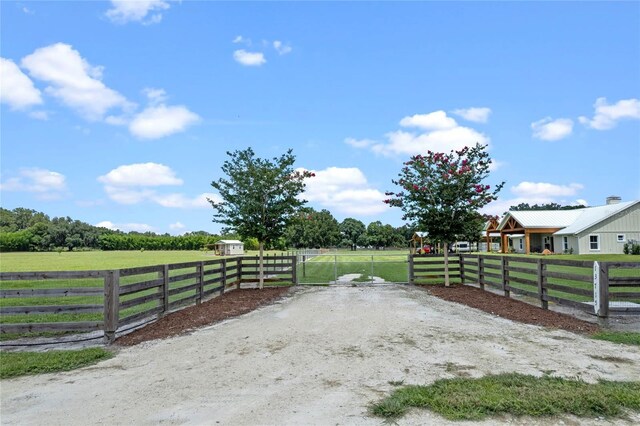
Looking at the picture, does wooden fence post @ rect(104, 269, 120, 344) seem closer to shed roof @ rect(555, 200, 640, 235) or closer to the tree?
shed roof @ rect(555, 200, 640, 235)

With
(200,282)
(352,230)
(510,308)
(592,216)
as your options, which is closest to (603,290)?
(510,308)

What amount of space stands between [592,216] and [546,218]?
4.37 metres

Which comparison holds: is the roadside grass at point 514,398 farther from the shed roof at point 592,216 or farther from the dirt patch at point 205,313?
the shed roof at point 592,216

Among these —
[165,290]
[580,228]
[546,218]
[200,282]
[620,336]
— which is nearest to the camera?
[620,336]

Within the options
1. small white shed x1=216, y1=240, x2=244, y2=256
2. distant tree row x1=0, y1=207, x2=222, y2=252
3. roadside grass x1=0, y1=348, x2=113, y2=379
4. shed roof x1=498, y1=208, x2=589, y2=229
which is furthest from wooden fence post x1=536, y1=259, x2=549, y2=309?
distant tree row x1=0, y1=207, x2=222, y2=252

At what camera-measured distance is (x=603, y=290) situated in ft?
24.1

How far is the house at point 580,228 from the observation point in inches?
1215

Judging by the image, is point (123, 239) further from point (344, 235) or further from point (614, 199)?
point (614, 199)

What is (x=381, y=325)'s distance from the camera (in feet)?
24.3

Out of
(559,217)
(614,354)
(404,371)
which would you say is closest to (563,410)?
(404,371)

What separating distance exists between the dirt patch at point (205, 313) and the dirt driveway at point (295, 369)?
520 millimetres

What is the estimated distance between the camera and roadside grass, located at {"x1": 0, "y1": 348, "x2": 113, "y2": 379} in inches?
198

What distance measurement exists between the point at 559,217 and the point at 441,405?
4158cm

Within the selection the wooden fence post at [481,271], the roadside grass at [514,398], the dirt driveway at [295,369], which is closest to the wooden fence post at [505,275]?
the wooden fence post at [481,271]
